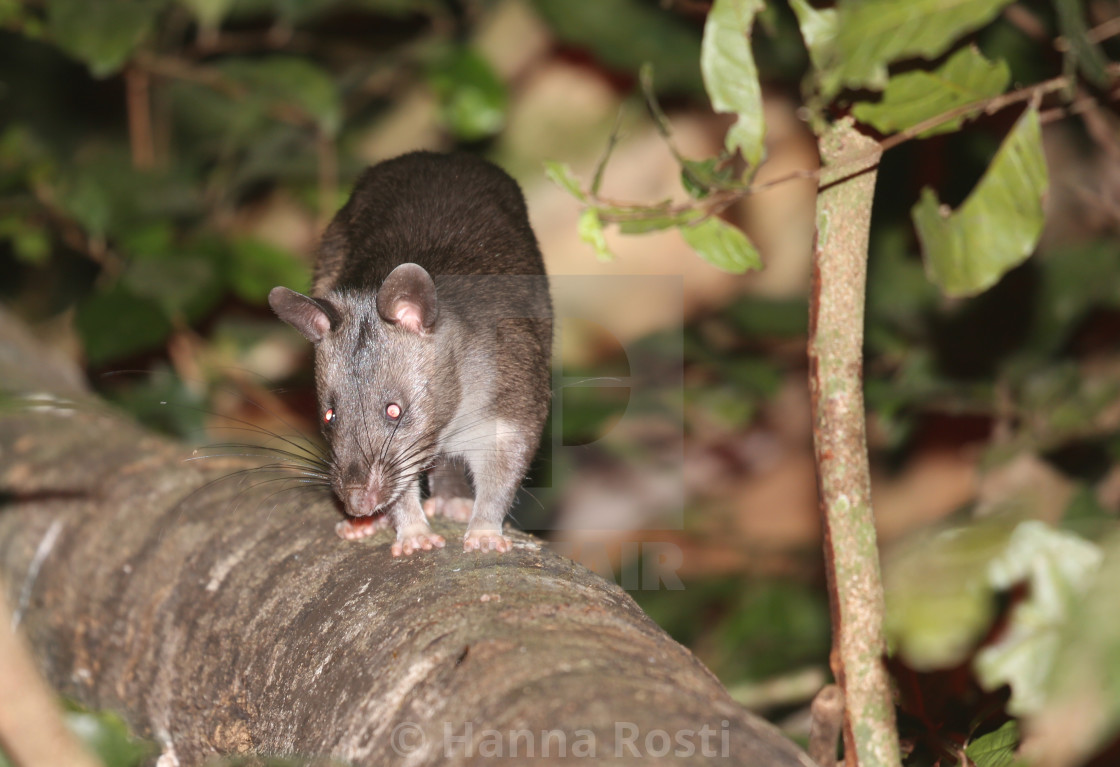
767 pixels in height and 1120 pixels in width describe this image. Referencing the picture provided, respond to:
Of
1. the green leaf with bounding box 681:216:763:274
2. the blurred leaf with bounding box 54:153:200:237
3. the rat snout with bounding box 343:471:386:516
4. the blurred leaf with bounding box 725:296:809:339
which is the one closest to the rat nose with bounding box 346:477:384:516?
the rat snout with bounding box 343:471:386:516

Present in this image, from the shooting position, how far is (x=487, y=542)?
10.2 feet

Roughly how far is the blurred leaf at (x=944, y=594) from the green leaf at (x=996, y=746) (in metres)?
0.60

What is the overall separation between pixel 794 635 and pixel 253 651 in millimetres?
3973

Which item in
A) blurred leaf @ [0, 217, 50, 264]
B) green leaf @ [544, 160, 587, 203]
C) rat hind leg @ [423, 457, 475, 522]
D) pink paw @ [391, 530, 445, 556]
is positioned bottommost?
blurred leaf @ [0, 217, 50, 264]

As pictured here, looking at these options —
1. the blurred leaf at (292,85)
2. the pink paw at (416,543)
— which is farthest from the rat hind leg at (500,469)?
the blurred leaf at (292,85)

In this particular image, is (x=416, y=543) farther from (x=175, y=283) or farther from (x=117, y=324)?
(x=175, y=283)

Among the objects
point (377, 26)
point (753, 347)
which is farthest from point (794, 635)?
point (377, 26)

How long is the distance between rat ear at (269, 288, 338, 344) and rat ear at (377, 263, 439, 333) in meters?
0.21

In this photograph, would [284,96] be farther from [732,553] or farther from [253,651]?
[732,553]

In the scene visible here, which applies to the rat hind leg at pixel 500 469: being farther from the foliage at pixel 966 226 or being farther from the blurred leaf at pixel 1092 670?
the blurred leaf at pixel 1092 670

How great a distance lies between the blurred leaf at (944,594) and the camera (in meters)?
1.75

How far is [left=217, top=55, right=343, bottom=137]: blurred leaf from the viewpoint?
6000 mm

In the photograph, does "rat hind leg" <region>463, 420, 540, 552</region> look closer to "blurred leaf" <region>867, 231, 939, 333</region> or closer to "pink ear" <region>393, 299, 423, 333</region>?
"pink ear" <region>393, 299, 423, 333</region>

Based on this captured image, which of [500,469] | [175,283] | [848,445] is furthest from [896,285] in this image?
[175,283]
